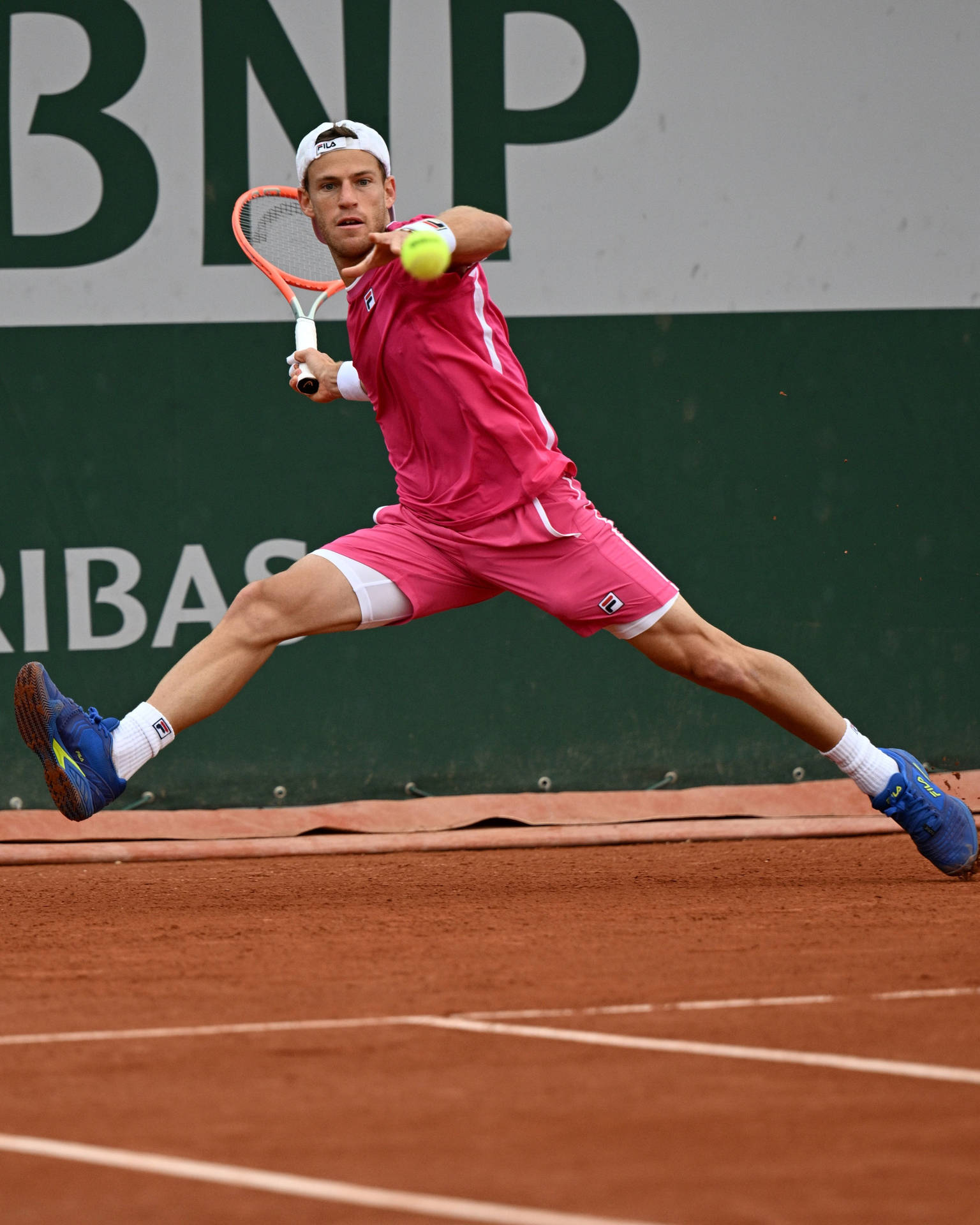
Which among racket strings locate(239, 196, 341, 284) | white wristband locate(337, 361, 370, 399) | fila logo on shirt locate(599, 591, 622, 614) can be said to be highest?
racket strings locate(239, 196, 341, 284)

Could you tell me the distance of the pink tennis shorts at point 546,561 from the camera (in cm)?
407

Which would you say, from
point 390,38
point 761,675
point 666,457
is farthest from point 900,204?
point 761,675

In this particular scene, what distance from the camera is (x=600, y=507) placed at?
244 inches

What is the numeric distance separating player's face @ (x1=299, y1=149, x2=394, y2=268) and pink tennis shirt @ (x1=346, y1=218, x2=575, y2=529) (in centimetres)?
9

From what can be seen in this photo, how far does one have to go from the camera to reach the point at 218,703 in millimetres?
3994

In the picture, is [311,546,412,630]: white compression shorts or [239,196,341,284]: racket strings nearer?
[311,546,412,630]: white compression shorts

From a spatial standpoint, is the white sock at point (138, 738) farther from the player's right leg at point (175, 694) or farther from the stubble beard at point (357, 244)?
the stubble beard at point (357, 244)

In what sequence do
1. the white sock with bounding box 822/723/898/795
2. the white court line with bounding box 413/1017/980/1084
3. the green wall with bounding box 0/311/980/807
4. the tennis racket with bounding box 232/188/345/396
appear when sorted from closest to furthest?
1. the white court line with bounding box 413/1017/980/1084
2. the white sock with bounding box 822/723/898/795
3. the tennis racket with bounding box 232/188/345/396
4. the green wall with bounding box 0/311/980/807

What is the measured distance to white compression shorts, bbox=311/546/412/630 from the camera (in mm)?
4066

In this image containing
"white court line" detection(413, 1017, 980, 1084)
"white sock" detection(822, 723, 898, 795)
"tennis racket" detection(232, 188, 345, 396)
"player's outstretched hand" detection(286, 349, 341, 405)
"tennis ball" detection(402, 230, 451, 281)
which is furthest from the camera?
"tennis racket" detection(232, 188, 345, 396)

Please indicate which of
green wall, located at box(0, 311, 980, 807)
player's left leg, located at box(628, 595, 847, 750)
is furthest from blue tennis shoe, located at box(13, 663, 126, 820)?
green wall, located at box(0, 311, 980, 807)

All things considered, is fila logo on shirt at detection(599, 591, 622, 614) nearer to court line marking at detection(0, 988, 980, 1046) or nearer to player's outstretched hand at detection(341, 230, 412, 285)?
player's outstretched hand at detection(341, 230, 412, 285)

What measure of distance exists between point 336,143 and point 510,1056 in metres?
2.35

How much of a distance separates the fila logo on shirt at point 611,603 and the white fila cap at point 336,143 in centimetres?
112
